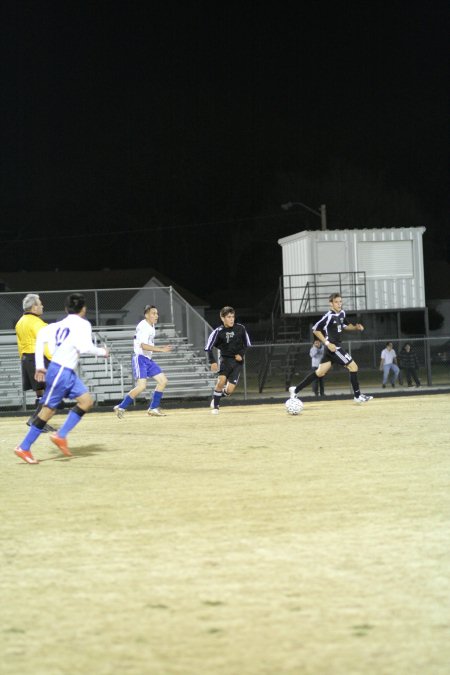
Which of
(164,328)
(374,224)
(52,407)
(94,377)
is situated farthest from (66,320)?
(374,224)

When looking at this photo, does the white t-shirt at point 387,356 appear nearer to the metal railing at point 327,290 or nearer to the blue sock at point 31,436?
the metal railing at point 327,290

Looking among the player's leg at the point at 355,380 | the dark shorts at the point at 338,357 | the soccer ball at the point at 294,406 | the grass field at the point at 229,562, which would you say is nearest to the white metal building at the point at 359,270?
the player's leg at the point at 355,380

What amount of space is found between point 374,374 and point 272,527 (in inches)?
1438

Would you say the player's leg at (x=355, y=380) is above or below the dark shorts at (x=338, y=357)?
below

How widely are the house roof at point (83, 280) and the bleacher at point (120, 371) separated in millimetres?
38955

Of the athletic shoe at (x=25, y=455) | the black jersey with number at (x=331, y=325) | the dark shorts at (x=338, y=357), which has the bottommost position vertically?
the athletic shoe at (x=25, y=455)

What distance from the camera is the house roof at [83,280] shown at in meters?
69.9

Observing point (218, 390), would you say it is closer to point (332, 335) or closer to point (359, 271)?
point (332, 335)

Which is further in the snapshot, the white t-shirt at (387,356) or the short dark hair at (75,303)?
the white t-shirt at (387,356)

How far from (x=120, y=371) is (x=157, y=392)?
8.33 meters

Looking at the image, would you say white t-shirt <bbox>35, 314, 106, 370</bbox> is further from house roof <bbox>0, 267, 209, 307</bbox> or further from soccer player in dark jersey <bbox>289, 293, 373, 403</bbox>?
house roof <bbox>0, 267, 209, 307</bbox>

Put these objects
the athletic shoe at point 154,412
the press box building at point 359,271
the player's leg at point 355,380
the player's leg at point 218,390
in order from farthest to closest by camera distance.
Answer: the press box building at point 359,271, the athletic shoe at point 154,412, the player's leg at point 355,380, the player's leg at point 218,390

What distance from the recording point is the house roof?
69.9 m

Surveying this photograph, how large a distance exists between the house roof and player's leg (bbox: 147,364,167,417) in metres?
49.1
